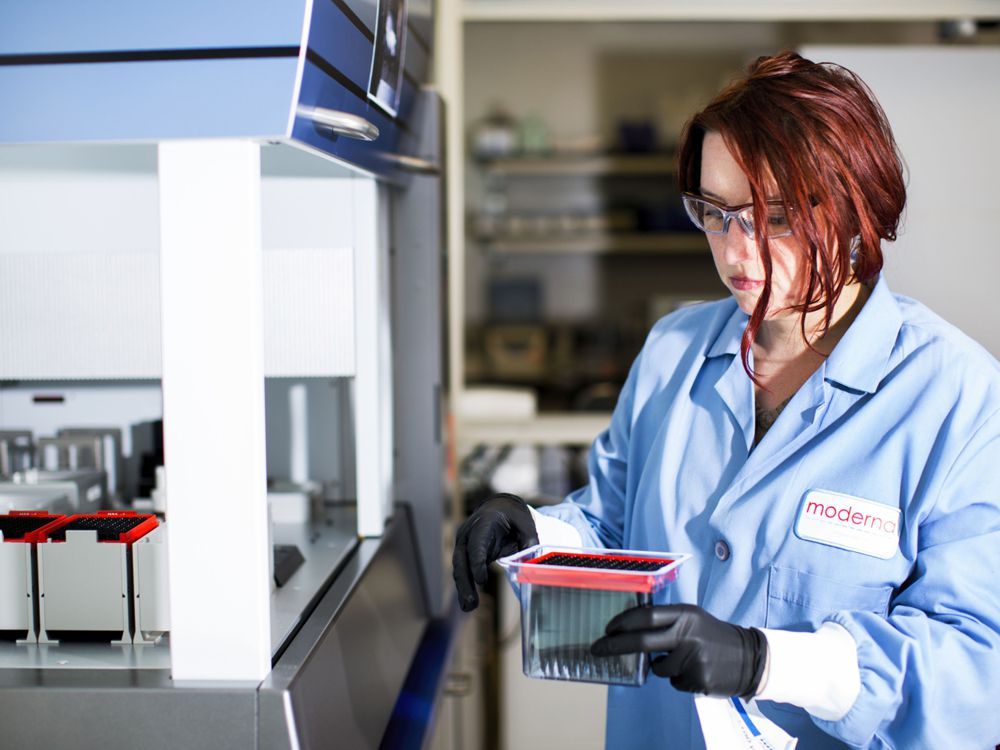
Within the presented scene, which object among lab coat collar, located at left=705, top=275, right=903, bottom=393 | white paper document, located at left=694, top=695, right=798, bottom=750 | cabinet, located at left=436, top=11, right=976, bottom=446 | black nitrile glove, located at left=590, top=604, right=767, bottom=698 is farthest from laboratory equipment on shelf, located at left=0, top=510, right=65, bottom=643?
cabinet, located at left=436, top=11, right=976, bottom=446

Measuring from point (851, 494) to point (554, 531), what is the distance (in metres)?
0.46

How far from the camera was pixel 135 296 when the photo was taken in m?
1.70

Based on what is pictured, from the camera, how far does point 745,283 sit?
51.9 inches

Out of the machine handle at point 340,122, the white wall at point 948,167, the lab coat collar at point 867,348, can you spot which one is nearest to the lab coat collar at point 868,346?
the lab coat collar at point 867,348

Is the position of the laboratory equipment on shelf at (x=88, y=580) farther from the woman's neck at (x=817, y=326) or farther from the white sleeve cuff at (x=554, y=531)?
the woman's neck at (x=817, y=326)

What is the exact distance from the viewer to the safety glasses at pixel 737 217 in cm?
126

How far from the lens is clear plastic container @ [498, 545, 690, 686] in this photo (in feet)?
3.71

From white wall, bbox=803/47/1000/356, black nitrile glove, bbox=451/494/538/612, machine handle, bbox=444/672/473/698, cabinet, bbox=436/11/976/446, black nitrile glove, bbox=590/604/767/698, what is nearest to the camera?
black nitrile glove, bbox=590/604/767/698

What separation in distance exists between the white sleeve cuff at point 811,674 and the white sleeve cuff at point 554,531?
42cm

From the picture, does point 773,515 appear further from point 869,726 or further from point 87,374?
point 87,374

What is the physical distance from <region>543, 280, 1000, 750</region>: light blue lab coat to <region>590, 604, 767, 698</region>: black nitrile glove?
0.14 m

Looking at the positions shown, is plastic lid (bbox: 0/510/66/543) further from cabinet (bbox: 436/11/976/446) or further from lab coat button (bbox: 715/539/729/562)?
cabinet (bbox: 436/11/976/446)

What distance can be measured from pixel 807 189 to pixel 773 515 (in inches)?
17.4

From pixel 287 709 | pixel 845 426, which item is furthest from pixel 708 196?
pixel 287 709
